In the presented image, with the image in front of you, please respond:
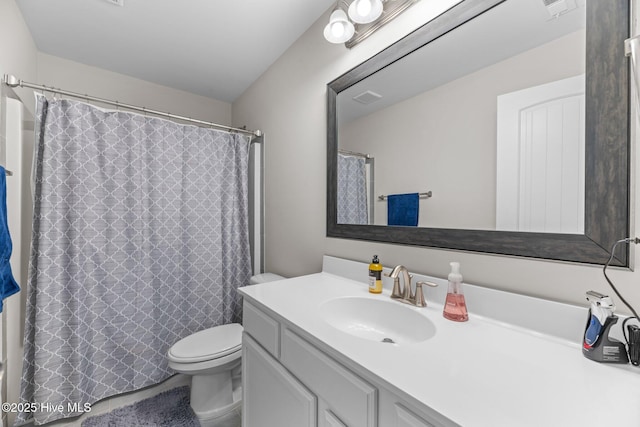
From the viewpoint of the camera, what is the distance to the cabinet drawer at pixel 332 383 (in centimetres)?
61

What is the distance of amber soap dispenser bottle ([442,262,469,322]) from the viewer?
2.76 ft

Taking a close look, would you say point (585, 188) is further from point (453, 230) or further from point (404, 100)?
point (404, 100)

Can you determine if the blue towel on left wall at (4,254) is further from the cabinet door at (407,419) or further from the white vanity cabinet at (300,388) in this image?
the cabinet door at (407,419)

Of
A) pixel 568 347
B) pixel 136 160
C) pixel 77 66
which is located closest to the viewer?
pixel 568 347

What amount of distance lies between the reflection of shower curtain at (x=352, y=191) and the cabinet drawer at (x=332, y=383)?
0.67 m

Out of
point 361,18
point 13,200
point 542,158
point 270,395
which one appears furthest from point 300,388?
point 13,200

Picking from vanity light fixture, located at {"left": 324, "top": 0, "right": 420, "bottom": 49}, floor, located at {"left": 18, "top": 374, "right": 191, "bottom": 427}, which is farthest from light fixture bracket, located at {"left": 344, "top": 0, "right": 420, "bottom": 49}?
floor, located at {"left": 18, "top": 374, "right": 191, "bottom": 427}

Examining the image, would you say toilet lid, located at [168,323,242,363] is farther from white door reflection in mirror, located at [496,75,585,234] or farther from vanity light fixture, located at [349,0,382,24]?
vanity light fixture, located at [349,0,382,24]

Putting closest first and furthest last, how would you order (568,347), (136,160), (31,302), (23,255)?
(568,347)
(31,302)
(23,255)
(136,160)

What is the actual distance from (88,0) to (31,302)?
164cm

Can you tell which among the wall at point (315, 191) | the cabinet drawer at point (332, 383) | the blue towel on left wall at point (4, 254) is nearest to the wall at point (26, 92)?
the blue towel on left wall at point (4, 254)

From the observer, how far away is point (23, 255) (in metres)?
1.55

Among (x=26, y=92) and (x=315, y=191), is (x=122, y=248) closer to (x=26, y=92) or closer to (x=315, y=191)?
(x=26, y=92)

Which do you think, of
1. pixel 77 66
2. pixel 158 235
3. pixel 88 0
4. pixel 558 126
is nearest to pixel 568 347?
pixel 558 126
